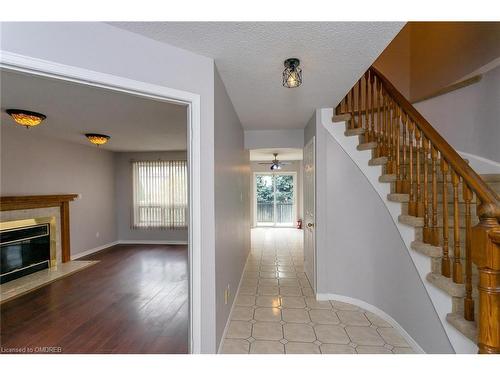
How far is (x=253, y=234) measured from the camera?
25.2 feet

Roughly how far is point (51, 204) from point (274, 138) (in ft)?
14.6

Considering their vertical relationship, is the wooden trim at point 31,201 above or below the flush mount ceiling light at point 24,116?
below

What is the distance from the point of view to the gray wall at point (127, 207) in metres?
6.43

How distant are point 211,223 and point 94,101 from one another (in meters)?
2.19

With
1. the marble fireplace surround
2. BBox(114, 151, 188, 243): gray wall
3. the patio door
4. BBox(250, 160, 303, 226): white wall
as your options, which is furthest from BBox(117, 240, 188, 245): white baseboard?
the patio door

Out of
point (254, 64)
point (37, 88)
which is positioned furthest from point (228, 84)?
point (37, 88)

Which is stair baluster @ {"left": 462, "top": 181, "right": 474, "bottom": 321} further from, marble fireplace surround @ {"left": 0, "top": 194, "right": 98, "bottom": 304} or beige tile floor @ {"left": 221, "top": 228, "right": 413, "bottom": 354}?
marble fireplace surround @ {"left": 0, "top": 194, "right": 98, "bottom": 304}

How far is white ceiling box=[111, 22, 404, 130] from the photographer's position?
1452 mm

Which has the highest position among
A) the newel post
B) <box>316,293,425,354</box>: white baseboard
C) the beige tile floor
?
the newel post

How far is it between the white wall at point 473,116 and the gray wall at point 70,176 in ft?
21.3

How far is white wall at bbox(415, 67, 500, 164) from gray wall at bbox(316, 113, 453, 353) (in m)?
1.40

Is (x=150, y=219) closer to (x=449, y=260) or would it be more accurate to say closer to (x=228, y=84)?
(x=228, y=84)

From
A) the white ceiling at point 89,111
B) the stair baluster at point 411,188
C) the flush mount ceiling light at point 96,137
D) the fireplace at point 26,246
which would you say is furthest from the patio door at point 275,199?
the stair baluster at point 411,188

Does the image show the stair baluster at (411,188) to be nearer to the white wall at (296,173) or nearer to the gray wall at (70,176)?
the gray wall at (70,176)
